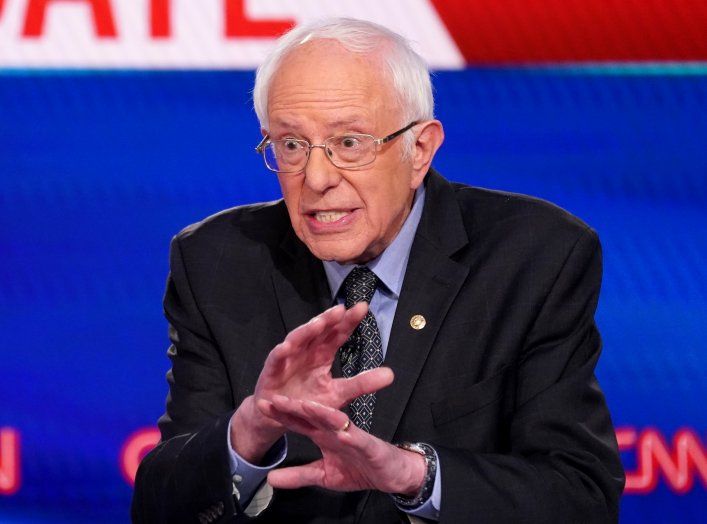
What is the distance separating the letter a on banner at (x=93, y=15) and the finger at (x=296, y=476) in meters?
1.89

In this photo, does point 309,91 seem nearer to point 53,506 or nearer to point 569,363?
point 569,363

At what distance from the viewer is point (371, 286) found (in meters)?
2.38

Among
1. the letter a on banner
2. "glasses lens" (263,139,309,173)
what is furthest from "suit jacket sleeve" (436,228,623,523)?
the letter a on banner

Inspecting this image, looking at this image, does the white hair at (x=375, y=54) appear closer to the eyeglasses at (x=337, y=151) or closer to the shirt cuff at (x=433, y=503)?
the eyeglasses at (x=337, y=151)

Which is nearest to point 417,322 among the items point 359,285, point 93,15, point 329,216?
point 359,285

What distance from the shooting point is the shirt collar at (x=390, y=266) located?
238 centimetres

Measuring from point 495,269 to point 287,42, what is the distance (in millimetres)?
607

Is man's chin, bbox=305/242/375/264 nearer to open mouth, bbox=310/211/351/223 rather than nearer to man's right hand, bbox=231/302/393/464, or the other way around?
open mouth, bbox=310/211/351/223

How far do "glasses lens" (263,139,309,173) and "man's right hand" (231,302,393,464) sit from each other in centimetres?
51

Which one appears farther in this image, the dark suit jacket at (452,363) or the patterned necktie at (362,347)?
the patterned necktie at (362,347)

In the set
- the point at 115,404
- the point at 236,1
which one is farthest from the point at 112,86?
the point at 115,404

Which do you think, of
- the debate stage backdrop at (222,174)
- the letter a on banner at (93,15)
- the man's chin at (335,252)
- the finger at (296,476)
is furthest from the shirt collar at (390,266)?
the letter a on banner at (93,15)

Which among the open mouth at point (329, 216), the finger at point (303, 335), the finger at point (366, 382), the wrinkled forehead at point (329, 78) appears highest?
the wrinkled forehead at point (329, 78)

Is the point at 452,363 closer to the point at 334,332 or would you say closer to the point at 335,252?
the point at 335,252
